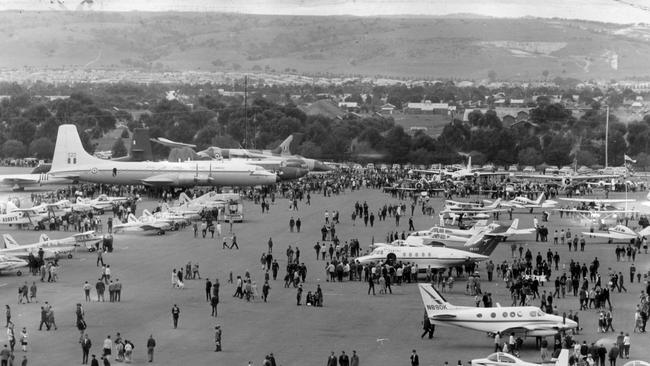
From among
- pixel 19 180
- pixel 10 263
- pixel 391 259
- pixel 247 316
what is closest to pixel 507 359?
pixel 247 316

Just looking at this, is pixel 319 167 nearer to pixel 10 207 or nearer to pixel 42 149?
pixel 42 149

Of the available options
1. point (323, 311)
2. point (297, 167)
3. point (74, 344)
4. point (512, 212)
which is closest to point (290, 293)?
point (323, 311)

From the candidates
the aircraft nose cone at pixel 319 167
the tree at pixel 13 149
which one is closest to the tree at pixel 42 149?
the tree at pixel 13 149

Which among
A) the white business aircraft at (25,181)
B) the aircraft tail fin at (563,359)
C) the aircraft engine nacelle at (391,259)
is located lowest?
Answer: the white business aircraft at (25,181)

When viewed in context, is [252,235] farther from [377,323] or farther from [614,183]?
[614,183]

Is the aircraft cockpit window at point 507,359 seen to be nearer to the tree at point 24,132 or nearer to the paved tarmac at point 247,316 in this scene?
the paved tarmac at point 247,316
